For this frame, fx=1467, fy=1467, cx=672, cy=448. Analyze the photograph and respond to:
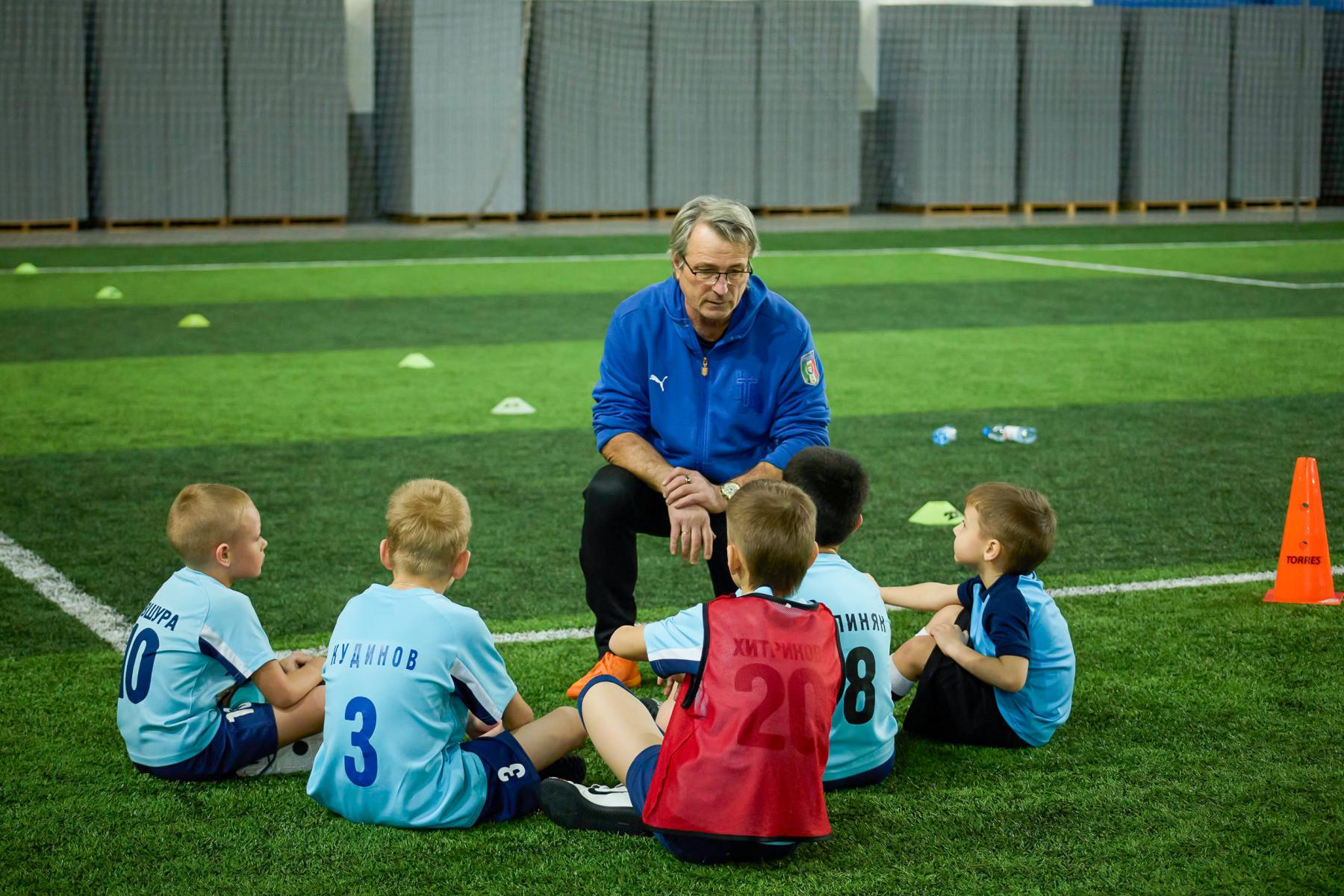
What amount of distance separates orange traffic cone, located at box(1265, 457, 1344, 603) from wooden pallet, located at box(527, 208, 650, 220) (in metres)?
19.7

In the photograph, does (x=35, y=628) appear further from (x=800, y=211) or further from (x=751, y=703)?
(x=800, y=211)

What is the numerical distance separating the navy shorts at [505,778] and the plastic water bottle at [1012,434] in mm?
5054

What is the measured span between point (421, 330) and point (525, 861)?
9664 millimetres

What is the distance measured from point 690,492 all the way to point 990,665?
1060 mm

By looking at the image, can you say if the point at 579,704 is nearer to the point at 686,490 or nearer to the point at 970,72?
the point at 686,490

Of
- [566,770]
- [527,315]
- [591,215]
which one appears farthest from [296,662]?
[591,215]

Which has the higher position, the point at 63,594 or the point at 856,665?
the point at 856,665

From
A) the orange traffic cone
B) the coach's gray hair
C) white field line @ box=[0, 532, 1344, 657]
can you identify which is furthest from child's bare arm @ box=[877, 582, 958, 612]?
the orange traffic cone

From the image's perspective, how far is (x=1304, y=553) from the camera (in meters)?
5.23

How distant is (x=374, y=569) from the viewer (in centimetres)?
577

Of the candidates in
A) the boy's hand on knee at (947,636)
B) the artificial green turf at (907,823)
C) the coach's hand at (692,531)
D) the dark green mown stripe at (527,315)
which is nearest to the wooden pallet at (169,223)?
the dark green mown stripe at (527,315)

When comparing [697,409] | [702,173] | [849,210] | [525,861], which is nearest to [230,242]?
[702,173]

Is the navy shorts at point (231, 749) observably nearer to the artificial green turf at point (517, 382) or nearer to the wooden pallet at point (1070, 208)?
the artificial green turf at point (517, 382)

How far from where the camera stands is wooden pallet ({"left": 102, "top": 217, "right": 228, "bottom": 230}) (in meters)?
22.3
